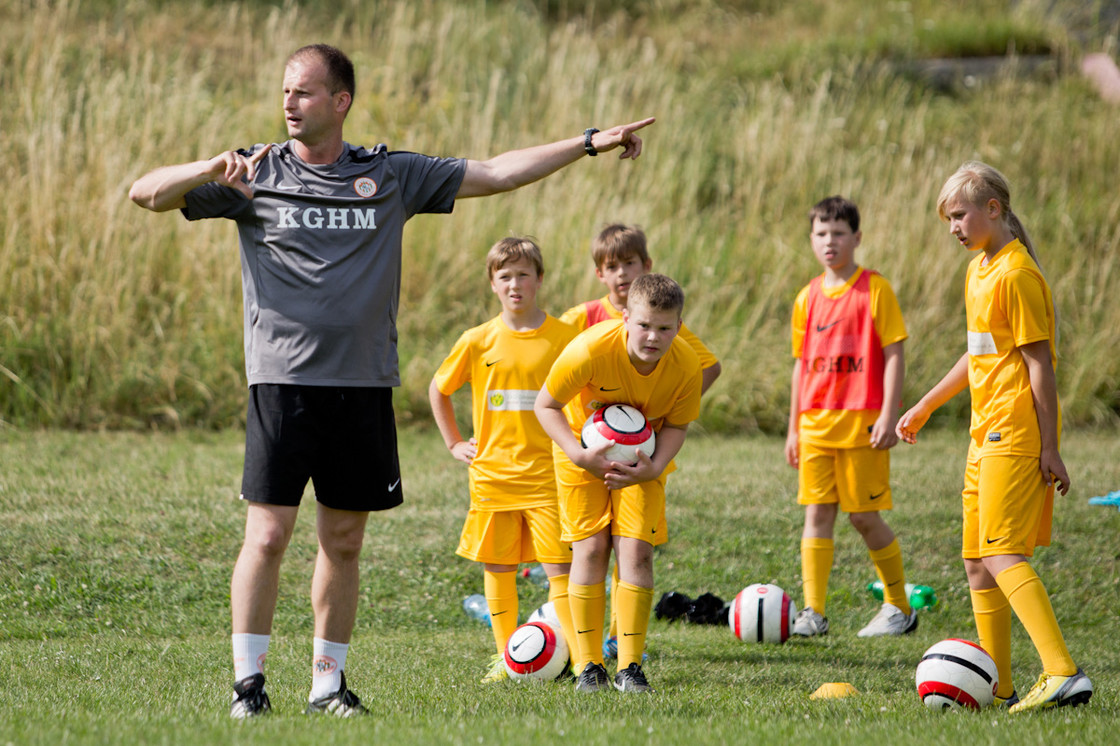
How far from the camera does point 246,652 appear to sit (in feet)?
13.0

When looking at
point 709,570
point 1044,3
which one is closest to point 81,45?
point 709,570

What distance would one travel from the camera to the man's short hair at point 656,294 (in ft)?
15.6

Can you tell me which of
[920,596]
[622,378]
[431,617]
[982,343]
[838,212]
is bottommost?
[431,617]

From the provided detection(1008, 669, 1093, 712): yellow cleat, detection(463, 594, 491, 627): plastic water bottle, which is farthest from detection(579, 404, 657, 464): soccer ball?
detection(463, 594, 491, 627): plastic water bottle

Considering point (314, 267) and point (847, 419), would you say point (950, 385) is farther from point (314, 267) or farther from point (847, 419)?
point (314, 267)

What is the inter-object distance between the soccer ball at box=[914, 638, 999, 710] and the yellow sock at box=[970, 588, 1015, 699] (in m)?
0.20

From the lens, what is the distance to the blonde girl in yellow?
14.8ft

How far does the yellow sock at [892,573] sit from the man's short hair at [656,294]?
2616 millimetres

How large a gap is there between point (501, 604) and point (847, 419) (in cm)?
232

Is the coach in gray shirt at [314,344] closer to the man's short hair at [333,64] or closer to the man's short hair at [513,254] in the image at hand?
the man's short hair at [333,64]

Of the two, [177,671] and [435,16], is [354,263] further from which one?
[435,16]

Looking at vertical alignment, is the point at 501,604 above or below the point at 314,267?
below

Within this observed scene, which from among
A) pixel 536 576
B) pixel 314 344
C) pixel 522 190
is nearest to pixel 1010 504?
pixel 314 344

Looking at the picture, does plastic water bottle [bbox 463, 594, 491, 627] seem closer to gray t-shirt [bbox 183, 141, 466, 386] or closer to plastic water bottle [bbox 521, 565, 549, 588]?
plastic water bottle [bbox 521, 565, 549, 588]
